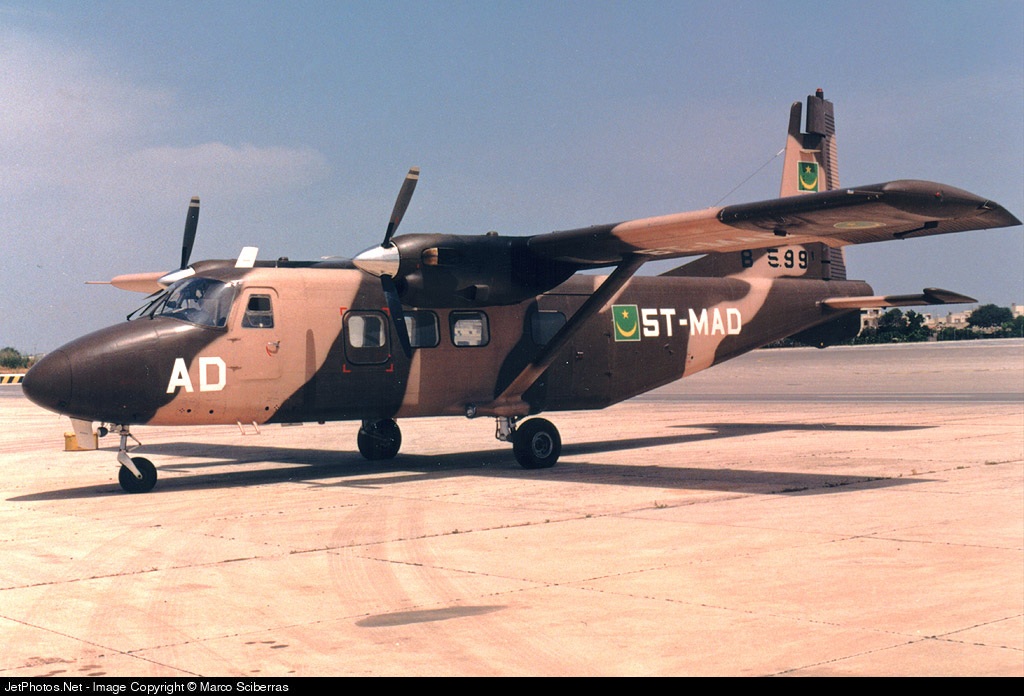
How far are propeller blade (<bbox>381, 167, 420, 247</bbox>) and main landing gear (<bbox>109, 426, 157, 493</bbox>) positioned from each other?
4612mm

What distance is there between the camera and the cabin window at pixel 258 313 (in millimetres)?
15094

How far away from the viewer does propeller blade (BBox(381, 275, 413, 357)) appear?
16125mm

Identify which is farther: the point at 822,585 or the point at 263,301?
the point at 263,301

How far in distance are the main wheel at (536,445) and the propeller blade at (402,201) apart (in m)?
3.74

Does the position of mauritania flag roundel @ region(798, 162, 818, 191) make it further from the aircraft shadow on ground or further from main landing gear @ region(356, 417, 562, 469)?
main landing gear @ region(356, 417, 562, 469)

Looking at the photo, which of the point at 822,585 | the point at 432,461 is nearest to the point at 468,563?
the point at 822,585

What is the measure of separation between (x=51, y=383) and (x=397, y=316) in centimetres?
507

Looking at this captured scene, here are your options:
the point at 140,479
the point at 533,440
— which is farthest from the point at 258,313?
the point at 533,440

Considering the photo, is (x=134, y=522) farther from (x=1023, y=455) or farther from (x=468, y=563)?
(x=1023, y=455)

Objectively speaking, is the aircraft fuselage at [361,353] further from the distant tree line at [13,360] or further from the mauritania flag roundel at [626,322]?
the distant tree line at [13,360]

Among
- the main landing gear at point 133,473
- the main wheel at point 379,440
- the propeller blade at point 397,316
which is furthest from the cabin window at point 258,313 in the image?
the main wheel at point 379,440

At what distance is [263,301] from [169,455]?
264 inches

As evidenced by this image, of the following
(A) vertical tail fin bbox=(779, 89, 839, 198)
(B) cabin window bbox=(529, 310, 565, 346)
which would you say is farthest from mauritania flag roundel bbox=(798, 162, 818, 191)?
(B) cabin window bbox=(529, 310, 565, 346)

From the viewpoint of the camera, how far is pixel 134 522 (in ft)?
39.1
